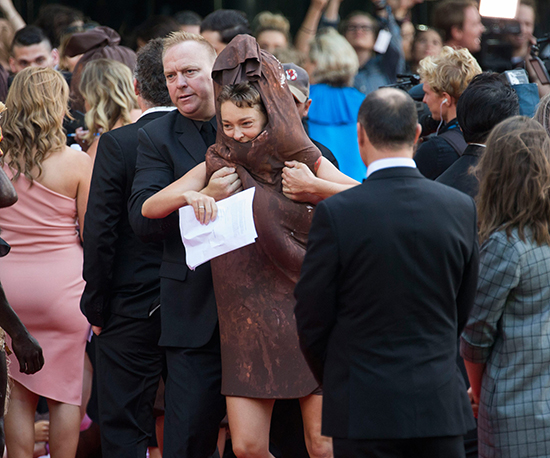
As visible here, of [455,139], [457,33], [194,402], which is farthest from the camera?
[457,33]

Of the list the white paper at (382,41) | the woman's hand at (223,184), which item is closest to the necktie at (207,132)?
the woman's hand at (223,184)

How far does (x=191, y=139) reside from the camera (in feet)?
10.5

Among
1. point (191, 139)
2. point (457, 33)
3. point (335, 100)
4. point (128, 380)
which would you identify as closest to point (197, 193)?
point (191, 139)

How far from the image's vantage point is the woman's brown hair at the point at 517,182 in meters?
2.67

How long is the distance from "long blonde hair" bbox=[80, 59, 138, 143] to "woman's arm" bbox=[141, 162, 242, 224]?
1.58 meters

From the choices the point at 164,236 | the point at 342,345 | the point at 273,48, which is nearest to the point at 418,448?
the point at 342,345

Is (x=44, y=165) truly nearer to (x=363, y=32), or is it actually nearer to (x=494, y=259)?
(x=494, y=259)

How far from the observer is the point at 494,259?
2.64 meters

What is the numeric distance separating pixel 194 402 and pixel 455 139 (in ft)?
6.37

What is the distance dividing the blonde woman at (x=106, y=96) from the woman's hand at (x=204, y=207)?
177 centimetres

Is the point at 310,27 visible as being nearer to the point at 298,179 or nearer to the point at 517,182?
the point at 298,179

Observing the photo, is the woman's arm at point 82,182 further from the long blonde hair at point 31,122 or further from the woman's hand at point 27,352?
the woman's hand at point 27,352

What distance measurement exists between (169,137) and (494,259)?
4.59 ft

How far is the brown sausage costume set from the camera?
279 centimetres
